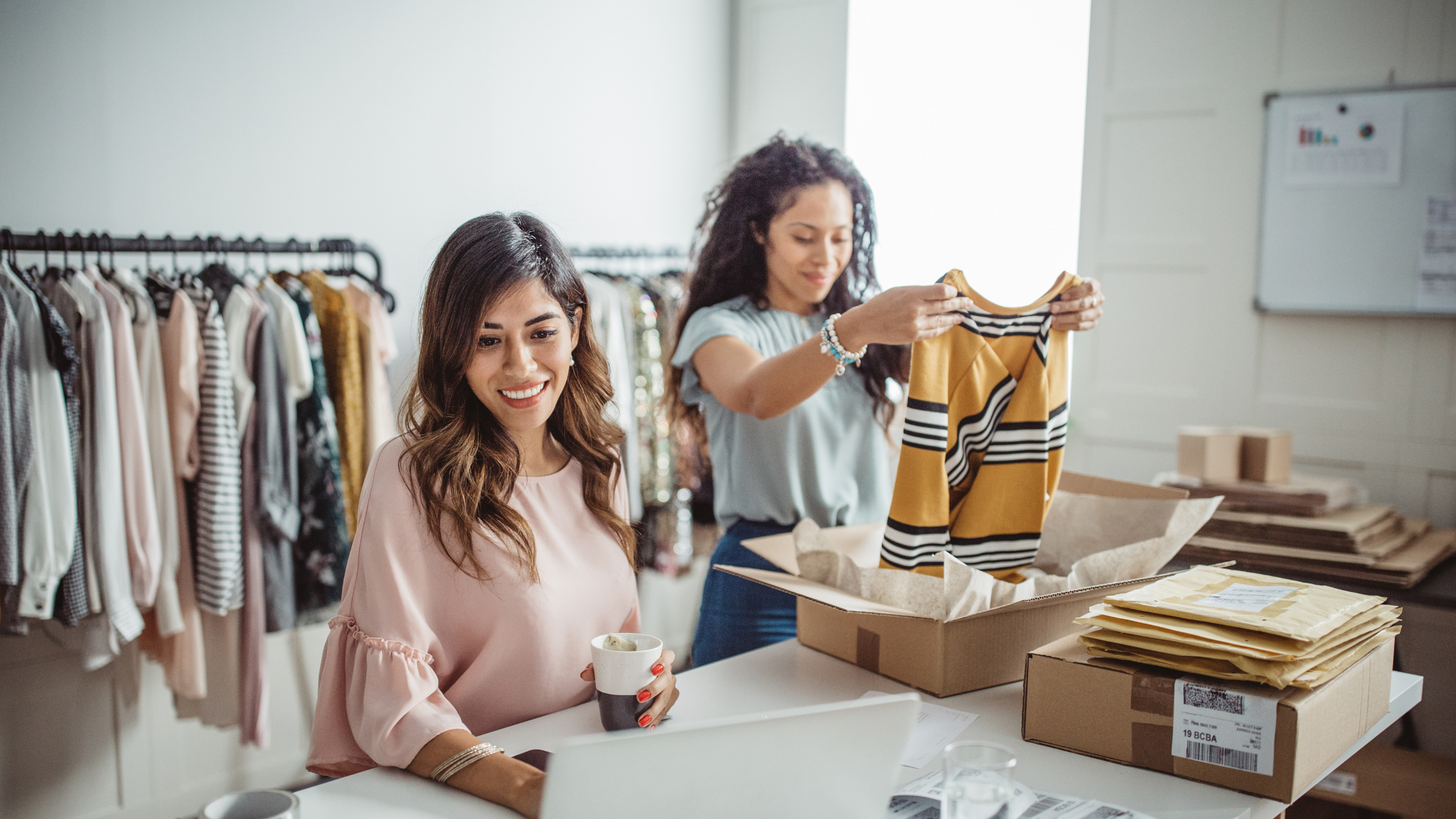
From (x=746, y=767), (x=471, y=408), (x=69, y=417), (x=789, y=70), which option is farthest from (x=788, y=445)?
(x=789, y=70)

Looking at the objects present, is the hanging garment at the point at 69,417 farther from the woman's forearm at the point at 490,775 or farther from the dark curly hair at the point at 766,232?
the woman's forearm at the point at 490,775

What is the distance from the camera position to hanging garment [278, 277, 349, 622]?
8.21 ft

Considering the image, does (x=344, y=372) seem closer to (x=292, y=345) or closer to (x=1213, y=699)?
(x=292, y=345)

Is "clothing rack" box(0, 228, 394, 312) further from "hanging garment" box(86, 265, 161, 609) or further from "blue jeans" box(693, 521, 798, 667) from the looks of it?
"blue jeans" box(693, 521, 798, 667)

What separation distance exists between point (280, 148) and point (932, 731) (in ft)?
7.93

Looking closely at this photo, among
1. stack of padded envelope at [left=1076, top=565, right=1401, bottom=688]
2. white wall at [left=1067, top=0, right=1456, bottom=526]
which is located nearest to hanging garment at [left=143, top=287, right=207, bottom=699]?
stack of padded envelope at [left=1076, top=565, right=1401, bottom=688]

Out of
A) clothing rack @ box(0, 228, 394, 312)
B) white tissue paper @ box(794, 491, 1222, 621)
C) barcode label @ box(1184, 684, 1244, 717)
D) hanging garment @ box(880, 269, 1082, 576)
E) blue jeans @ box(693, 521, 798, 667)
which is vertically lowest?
blue jeans @ box(693, 521, 798, 667)

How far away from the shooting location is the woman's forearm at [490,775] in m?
1.09

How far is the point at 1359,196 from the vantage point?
9.16 feet

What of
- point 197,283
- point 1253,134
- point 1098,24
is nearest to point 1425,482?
point 1253,134

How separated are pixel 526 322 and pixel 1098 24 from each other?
8.40ft

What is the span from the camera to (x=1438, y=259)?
268 cm

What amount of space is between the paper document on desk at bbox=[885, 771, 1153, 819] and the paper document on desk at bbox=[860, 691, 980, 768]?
0.07 m

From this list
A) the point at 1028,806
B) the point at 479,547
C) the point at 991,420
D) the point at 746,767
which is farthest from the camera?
the point at 991,420
